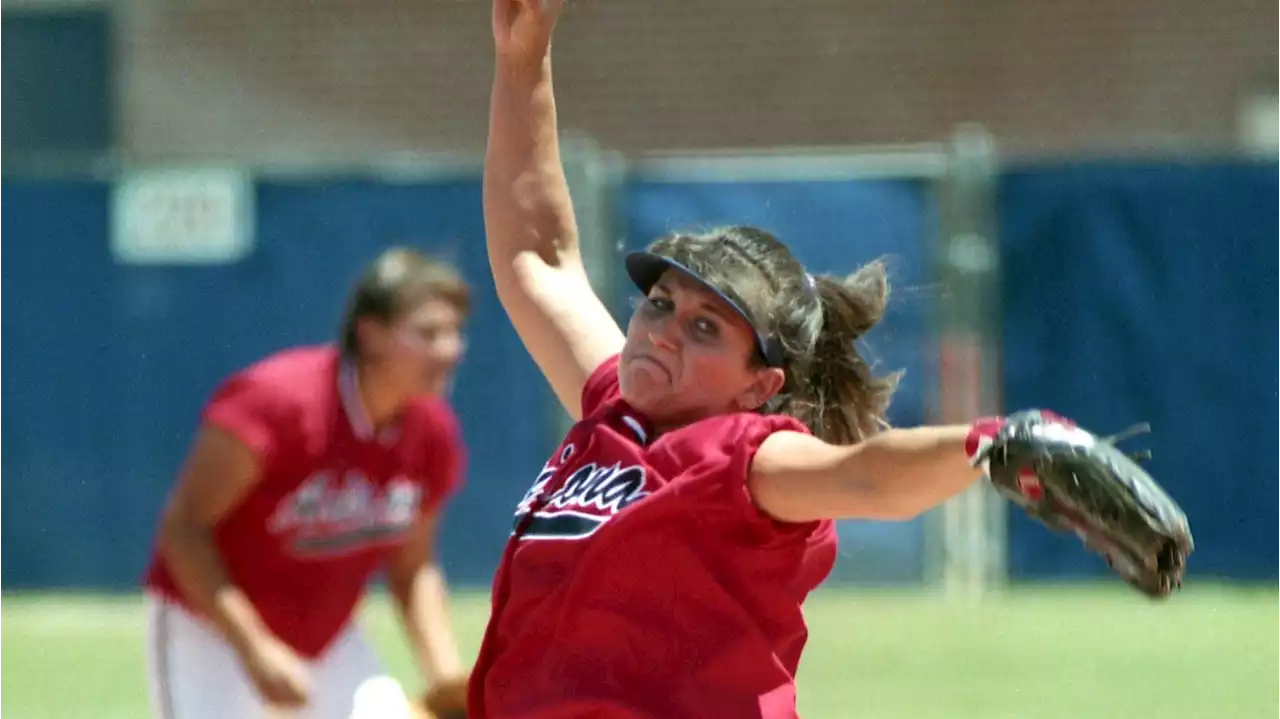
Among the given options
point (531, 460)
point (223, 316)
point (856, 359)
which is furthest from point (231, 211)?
point (856, 359)

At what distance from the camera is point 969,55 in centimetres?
1561

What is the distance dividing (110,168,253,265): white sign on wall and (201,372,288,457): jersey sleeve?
19.5 ft

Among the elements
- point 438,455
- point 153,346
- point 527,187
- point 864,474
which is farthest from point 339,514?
point 153,346

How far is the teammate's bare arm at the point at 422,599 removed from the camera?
546 cm

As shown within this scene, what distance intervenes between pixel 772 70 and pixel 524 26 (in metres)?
11.7

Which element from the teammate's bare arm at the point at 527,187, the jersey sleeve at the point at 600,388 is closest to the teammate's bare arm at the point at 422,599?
the teammate's bare arm at the point at 527,187

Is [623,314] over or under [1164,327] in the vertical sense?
over

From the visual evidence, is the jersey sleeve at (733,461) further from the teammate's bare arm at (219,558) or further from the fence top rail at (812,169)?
the fence top rail at (812,169)

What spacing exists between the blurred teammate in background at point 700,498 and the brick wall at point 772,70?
12130 mm

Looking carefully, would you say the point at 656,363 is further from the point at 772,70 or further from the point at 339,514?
the point at 772,70

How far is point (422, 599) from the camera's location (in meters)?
5.61

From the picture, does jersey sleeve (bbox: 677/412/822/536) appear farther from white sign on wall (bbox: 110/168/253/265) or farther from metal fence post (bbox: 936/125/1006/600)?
white sign on wall (bbox: 110/168/253/265)

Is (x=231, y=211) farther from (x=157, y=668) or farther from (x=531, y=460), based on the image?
(x=157, y=668)

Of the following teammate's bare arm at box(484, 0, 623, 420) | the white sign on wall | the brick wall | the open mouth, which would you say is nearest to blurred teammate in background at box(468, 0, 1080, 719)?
the open mouth
